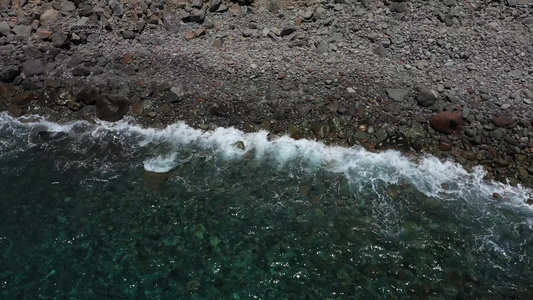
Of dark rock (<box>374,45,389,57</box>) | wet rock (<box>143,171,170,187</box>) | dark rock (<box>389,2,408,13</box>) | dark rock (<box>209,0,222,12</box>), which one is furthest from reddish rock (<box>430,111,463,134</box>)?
dark rock (<box>209,0,222,12</box>)

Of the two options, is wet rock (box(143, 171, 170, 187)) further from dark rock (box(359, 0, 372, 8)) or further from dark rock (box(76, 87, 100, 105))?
dark rock (box(359, 0, 372, 8))

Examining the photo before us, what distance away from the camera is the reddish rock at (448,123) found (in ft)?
37.8

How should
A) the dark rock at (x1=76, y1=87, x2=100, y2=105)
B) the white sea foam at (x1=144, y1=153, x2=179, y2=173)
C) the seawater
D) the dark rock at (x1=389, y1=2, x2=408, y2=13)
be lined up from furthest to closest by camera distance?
1. the dark rock at (x1=389, y1=2, x2=408, y2=13)
2. the dark rock at (x1=76, y1=87, x2=100, y2=105)
3. the white sea foam at (x1=144, y1=153, x2=179, y2=173)
4. the seawater

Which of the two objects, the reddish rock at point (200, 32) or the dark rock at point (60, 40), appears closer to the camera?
the dark rock at point (60, 40)

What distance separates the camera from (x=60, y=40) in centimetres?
1337

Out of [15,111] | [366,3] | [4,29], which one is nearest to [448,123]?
[366,3]

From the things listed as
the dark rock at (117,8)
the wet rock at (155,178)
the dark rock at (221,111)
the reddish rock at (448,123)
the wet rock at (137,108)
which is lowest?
the wet rock at (155,178)

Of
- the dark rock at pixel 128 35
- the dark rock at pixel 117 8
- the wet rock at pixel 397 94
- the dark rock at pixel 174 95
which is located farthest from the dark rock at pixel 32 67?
the wet rock at pixel 397 94

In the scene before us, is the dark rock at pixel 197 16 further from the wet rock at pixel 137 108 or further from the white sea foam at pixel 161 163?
the white sea foam at pixel 161 163

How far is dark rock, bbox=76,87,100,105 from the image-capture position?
1251cm

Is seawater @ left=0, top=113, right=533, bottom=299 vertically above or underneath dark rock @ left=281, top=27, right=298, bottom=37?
underneath

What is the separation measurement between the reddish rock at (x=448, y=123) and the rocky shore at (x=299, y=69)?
0.03 m

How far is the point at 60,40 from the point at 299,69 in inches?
281

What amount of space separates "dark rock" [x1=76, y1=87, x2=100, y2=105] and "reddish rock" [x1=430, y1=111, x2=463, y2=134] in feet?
30.1
